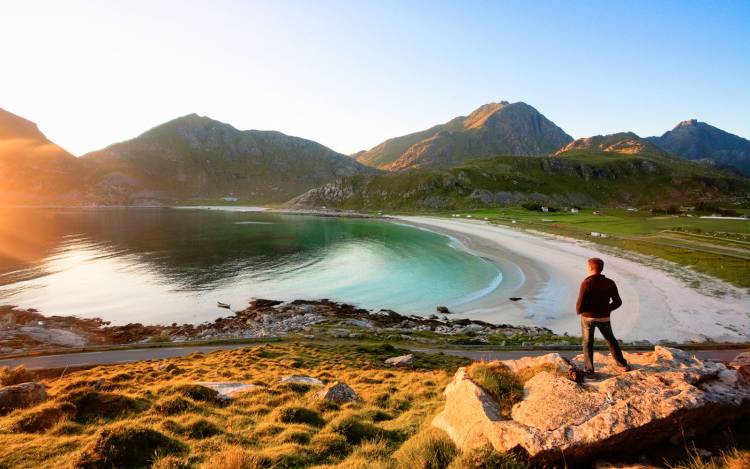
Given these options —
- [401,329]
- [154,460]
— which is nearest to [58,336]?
[401,329]

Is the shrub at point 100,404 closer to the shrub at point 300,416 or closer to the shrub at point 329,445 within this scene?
the shrub at point 300,416

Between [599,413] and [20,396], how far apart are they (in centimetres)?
1781

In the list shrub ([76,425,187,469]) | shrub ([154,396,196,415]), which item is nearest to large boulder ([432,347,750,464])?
shrub ([76,425,187,469])

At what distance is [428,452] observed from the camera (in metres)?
7.82

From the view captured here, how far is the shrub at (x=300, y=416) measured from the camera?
11336mm

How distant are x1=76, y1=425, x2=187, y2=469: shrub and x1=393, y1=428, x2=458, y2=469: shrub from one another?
18.8ft

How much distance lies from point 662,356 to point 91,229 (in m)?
150

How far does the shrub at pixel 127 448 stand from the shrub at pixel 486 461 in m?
7.02

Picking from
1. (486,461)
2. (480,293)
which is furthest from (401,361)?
(480,293)

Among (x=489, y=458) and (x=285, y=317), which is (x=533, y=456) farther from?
(x=285, y=317)

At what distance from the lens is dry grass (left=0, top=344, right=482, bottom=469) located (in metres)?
8.37

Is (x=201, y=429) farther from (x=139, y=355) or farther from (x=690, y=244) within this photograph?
(x=690, y=244)

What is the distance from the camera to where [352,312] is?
135 feet

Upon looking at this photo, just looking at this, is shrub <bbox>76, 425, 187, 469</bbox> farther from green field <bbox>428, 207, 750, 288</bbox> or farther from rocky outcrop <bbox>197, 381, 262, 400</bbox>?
green field <bbox>428, 207, 750, 288</bbox>
